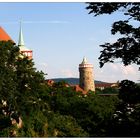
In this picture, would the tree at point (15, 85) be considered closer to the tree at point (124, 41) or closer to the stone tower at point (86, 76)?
the tree at point (124, 41)

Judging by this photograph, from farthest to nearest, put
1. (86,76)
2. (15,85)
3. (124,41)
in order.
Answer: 1. (86,76)
2. (15,85)
3. (124,41)

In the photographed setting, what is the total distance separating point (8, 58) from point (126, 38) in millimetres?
27197

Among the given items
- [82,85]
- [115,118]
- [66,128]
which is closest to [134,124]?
[115,118]

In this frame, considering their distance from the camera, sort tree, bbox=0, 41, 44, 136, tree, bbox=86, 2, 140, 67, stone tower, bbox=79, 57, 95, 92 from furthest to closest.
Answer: stone tower, bbox=79, 57, 95, 92
tree, bbox=0, 41, 44, 136
tree, bbox=86, 2, 140, 67

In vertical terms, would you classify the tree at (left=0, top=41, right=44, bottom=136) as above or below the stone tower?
below

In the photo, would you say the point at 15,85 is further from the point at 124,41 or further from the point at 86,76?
the point at 86,76

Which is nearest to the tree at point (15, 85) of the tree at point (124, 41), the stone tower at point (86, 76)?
the tree at point (124, 41)

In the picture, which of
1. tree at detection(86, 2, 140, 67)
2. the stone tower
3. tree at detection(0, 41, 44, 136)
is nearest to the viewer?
tree at detection(86, 2, 140, 67)

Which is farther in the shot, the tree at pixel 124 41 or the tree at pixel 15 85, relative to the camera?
the tree at pixel 15 85

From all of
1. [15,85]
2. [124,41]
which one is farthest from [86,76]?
[124,41]

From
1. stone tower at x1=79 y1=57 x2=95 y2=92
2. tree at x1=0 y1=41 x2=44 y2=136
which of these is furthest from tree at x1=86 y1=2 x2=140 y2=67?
stone tower at x1=79 y1=57 x2=95 y2=92

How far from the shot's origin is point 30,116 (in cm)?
3622

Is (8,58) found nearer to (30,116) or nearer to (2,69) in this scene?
(2,69)

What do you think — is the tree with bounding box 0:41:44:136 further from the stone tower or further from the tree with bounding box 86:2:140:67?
the stone tower
